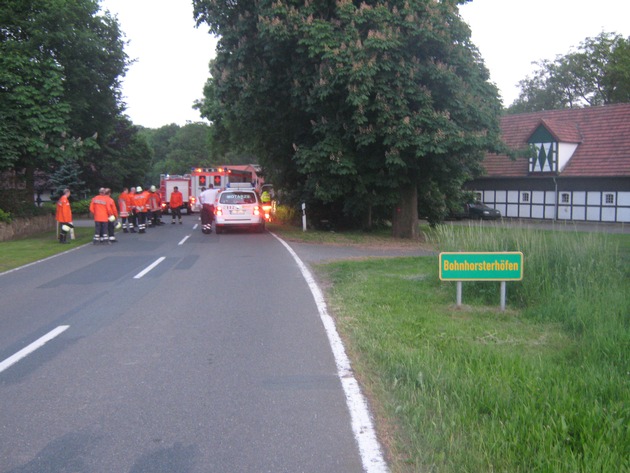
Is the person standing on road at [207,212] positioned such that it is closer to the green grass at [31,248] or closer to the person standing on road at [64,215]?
the green grass at [31,248]

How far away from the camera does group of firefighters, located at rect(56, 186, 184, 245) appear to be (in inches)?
846

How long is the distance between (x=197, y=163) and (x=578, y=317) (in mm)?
99101

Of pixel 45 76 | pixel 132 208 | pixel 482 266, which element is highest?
pixel 45 76

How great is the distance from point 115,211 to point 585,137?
1116 inches

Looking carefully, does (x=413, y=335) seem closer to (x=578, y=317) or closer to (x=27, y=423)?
(x=578, y=317)

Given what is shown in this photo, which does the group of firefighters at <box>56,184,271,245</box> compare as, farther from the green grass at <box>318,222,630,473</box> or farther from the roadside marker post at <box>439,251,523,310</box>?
the roadside marker post at <box>439,251,523,310</box>

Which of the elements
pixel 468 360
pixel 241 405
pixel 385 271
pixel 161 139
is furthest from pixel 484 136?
pixel 161 139

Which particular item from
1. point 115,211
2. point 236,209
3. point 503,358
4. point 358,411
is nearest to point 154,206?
point 236,209

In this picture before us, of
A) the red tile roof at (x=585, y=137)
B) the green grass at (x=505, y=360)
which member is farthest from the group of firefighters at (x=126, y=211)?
the red tile roof at (x=585, y=137)

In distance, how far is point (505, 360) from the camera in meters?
6.64

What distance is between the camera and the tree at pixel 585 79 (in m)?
51.0

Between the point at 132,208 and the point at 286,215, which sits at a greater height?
the point at 132,208

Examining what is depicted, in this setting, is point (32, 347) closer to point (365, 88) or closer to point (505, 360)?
point (505, 360)

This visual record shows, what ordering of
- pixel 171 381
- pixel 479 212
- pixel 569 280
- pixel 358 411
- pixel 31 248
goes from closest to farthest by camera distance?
1. pixel 358 411
2. pixel 171 381
3. pixel 569 280
4. pixel 31 248
5. pixel 479 212
